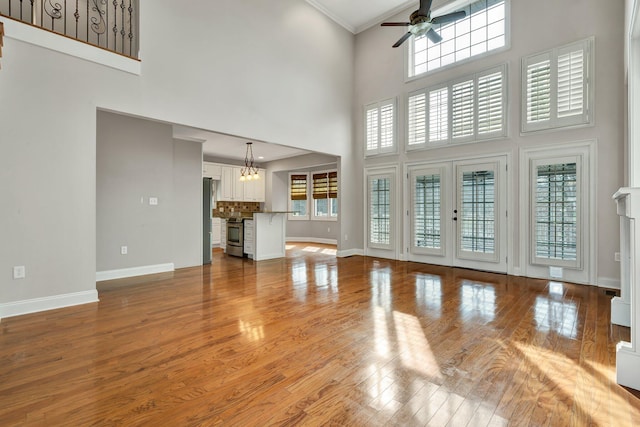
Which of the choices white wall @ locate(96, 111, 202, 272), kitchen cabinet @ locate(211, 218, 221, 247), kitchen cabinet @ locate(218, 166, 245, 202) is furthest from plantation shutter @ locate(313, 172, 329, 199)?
white wall @ locate(96, 111, 202, 272)

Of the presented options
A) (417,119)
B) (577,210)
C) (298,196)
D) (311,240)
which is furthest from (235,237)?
(577,210)

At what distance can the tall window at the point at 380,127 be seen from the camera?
269 inches

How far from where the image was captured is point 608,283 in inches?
169

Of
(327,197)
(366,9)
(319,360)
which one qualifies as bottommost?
(319,360)

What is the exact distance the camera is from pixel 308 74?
6.43 metres

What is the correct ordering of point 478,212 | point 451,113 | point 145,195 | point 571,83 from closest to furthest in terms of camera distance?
point 571,83 < point 145,195 < point 478,212 < point 451,113

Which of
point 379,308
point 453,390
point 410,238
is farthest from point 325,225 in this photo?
point 453,390

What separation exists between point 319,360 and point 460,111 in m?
5.41

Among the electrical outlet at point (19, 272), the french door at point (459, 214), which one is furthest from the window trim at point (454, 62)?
the electrical outlet at point (19, 272)

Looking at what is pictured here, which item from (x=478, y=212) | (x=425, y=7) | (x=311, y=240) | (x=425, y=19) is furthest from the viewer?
(x=311, y=240)

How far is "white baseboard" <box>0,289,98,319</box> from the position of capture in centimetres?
320

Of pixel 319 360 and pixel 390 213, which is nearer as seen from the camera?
pixel 319 360

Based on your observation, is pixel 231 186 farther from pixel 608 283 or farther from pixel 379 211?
pixel 608 283

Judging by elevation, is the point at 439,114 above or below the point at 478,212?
above
